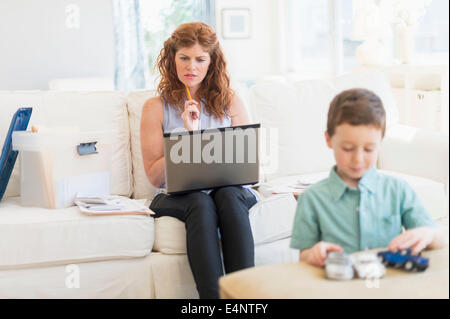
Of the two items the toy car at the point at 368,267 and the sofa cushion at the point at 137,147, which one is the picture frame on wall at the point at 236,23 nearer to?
the sofa cushion at the point at 137,147

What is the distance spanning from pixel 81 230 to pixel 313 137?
3.43ft

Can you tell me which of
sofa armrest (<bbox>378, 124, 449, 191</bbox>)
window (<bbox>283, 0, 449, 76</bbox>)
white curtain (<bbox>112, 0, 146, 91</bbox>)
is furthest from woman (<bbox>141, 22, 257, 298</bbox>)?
white curtain (<bbox>112, 0, 146, 91</bbox>)

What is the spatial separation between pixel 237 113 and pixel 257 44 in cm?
360

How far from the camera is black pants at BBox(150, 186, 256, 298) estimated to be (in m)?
1.73

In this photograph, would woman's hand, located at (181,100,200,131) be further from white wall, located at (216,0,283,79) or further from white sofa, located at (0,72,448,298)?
white wall, located at (216,0,283,79)

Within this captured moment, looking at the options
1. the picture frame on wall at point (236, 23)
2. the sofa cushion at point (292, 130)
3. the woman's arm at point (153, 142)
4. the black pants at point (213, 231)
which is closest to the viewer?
the black pants at point (213, 231)

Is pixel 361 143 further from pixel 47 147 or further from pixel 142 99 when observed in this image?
pixel 142 99

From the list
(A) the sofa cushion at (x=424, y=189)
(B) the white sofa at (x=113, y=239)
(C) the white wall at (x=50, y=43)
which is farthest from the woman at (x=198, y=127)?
(C) the white wall at (x=50, y=43)

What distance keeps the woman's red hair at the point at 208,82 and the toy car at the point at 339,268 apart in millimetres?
1212

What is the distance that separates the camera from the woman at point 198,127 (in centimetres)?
177

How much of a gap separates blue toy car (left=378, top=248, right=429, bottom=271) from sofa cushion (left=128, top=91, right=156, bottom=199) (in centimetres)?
148

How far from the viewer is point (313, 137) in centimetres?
246
